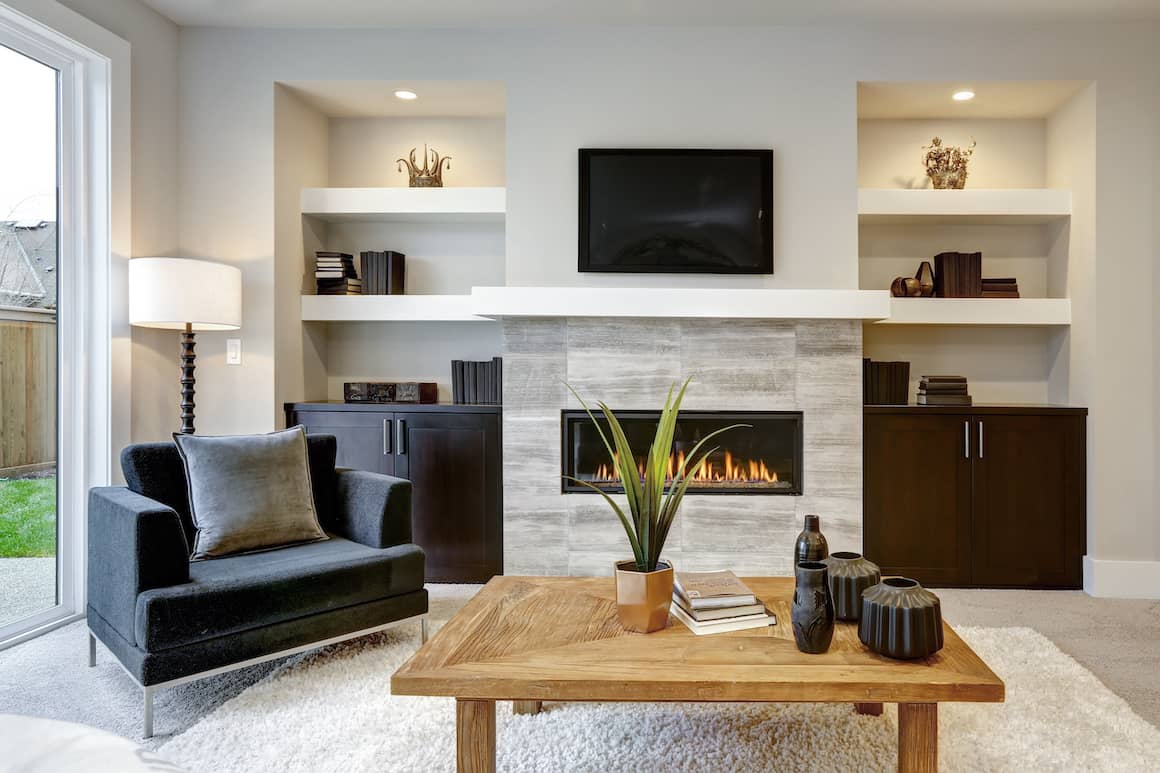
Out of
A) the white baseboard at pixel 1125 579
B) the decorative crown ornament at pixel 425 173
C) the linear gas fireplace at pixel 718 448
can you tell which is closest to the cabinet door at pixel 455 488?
the linear gas fireplace at pixel 718 448

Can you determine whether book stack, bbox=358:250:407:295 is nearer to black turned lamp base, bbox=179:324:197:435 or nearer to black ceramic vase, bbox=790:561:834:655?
black turned lamp base, bbox=179:324:197:435

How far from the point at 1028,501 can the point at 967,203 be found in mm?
1544

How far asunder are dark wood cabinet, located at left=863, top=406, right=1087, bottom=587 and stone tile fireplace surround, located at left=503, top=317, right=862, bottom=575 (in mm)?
225

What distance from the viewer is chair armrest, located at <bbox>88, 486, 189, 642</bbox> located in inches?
81.6

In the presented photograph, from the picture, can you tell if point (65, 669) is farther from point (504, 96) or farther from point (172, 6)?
point (504, 96)

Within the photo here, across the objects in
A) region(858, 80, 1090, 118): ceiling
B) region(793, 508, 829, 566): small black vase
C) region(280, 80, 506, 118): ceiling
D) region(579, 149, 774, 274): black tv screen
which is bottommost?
region(793, 508, 829, 566): small black vase

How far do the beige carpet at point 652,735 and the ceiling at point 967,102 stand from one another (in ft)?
9.13

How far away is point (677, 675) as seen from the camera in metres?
1.46

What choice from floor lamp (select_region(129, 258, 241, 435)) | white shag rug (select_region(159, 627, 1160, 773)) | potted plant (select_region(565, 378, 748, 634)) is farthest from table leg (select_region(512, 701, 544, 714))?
floor lamp (select_region(129, 258, 241, 435))

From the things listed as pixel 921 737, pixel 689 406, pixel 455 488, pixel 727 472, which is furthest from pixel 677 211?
pixel 921 737

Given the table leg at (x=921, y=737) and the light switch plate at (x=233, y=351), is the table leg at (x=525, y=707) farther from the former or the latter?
the light switch plate at (x=233, y=351)

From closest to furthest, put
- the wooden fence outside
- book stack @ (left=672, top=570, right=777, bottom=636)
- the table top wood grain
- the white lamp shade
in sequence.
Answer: the table top wood grain
book stack @ (left=672, top=570, right=777, bottom=636)
the wooden fence outside
the white lamp shade

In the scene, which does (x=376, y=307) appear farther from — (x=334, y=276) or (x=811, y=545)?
(x=811, y=545)

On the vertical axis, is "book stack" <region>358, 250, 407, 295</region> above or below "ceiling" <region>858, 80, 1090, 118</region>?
below
